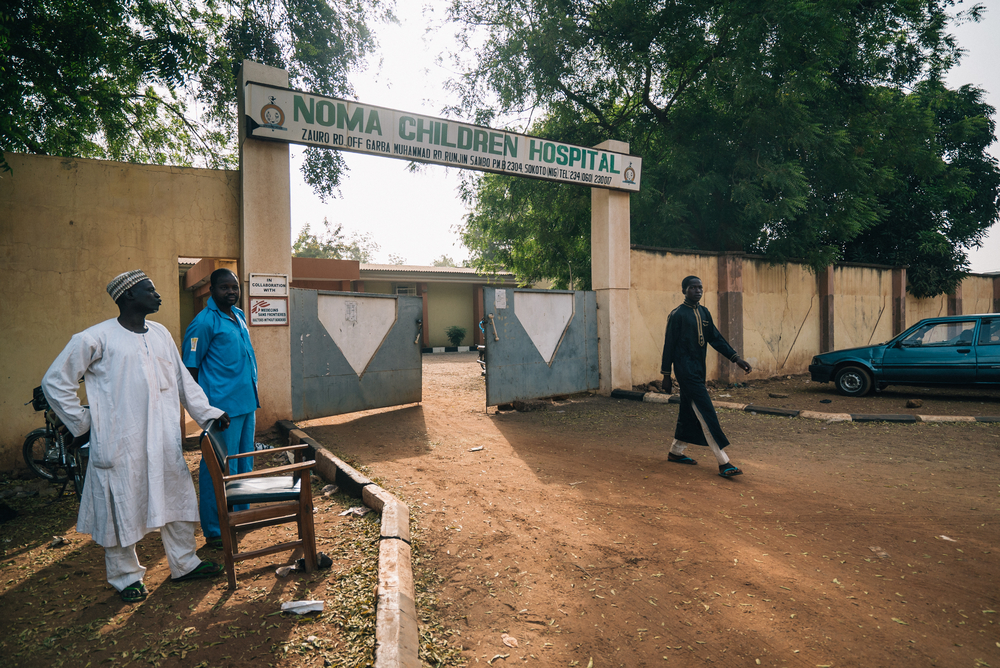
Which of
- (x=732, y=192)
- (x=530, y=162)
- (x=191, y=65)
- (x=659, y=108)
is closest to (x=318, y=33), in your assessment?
(x=191, y=65)

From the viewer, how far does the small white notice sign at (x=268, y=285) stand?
716cm

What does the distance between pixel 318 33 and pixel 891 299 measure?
16.1 meters

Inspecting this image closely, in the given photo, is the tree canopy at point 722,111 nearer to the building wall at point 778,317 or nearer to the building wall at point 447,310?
the building wall at point 778,317

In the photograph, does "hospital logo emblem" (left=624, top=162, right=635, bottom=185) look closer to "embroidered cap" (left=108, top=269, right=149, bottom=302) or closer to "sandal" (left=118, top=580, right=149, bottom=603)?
"embroidered cap" (left=108, top=269, right=149, bottom=302)

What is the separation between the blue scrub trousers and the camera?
3.94 m

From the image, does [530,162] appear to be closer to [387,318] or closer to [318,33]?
[387,318]

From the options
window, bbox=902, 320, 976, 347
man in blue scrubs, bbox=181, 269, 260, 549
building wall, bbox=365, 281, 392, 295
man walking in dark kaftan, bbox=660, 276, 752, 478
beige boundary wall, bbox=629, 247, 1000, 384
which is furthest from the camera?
building wall, bbox=365, 281, 392, 295

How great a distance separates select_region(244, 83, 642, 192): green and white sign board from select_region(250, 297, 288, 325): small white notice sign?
205 cm

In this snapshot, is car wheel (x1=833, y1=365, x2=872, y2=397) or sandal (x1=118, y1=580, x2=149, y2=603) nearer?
sandal (x1=118, y1=580, x2=149, y2=603)

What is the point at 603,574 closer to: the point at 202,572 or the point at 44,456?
the point at 202,572

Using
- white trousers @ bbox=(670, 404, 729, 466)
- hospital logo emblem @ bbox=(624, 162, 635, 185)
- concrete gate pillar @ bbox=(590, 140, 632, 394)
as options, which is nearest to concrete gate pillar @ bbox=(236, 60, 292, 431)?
white trousers @ bbox=(670, 404, 729, 466)

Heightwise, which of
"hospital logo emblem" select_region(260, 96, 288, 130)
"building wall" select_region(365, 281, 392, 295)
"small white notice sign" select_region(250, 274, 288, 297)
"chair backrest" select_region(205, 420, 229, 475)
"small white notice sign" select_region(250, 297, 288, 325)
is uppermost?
"hospital logo emblem" select_region(260, 96, 288, 130)

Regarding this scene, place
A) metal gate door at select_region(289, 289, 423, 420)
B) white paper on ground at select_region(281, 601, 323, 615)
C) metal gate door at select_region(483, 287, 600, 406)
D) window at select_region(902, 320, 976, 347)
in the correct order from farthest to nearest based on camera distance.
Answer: window at select_region(902, 320, 976, 347) < metal gate door at select_region(483, 287, 600, 406) < metal gate door at select_region(289, 289, 423, 420) < white paper on ground at select_region(281, 601, 323, 615)

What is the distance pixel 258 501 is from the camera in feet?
11.4
